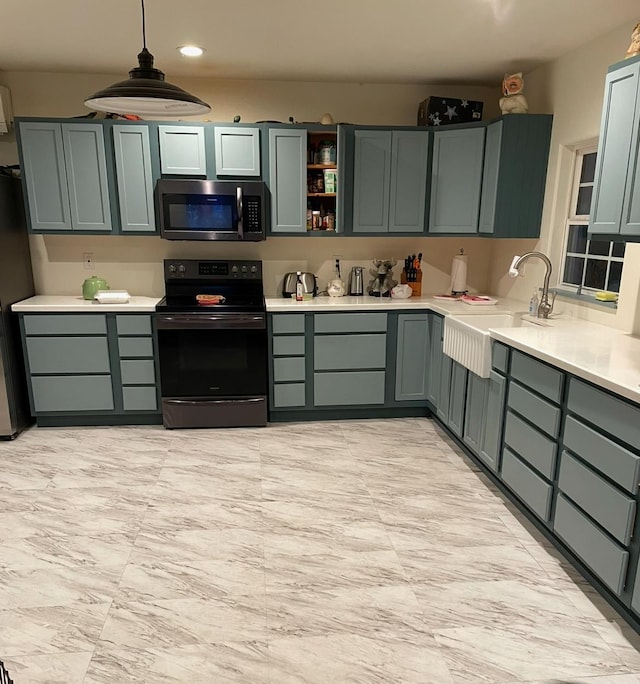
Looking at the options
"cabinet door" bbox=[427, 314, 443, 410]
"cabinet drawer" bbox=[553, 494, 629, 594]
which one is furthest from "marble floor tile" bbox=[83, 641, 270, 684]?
"cabinet door" bbox=[427, 314, 443, 410]

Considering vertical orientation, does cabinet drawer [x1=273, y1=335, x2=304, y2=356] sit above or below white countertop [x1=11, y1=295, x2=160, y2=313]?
below

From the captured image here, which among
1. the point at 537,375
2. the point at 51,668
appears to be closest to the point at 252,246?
the point at 537,375

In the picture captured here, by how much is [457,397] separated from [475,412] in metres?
0.29

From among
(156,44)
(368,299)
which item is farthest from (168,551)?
(156,44)

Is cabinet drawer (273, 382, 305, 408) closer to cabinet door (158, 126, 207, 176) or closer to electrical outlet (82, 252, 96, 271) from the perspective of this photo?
cabinet door (158, 126, 207, 176)

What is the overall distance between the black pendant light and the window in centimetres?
246

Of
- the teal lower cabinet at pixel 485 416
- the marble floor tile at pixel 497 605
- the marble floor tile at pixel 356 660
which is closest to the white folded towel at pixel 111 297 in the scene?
the teal lower cabinet at pixel 485 416

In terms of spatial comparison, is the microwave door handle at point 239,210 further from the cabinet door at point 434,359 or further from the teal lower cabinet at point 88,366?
the cabinet door at point 434,359

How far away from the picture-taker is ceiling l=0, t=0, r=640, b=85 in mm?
2590

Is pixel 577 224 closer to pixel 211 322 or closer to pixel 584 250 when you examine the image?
pixel 584 250

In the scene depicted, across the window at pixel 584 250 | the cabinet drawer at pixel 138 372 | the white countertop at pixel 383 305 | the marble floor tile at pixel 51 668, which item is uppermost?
the window at pixel 584 250

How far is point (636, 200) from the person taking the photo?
88.3 inches

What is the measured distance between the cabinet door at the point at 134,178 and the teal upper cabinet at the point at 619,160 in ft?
9.41

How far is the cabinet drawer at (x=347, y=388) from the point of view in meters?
3.94
